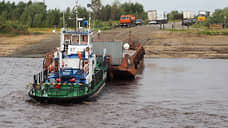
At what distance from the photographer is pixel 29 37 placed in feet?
173

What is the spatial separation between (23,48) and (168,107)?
2937 cm

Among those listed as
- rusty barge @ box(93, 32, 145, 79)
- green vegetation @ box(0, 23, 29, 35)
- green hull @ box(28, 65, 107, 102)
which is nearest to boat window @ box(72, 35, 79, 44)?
rusty barge @ box(93, 32, 145, 79)

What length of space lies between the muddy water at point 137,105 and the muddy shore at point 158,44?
38.7 feet

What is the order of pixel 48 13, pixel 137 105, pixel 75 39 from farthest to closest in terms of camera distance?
1. pixel 48 13
2. pixel 75 39
3. pixel 137 105

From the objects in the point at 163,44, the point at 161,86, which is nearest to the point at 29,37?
the point at 163,44

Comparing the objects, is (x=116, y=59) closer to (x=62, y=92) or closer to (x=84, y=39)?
(x=84, y=39)

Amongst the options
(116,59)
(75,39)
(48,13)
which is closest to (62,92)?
(75,39)

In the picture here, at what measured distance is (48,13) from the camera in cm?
7381

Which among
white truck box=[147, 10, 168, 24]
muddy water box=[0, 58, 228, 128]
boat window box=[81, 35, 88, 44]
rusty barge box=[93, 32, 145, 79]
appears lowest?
muddy water box=[0, 58, 228, 128]

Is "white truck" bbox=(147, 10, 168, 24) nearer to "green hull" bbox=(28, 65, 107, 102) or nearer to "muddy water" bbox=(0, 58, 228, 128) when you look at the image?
"muddy water" bbox=(0, 58, 228, 128)

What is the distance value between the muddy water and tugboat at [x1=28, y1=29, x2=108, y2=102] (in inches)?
23.0

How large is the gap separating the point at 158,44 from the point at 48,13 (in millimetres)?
31587

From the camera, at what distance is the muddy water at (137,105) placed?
18.7 meters

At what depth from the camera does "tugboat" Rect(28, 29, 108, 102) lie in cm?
2130
